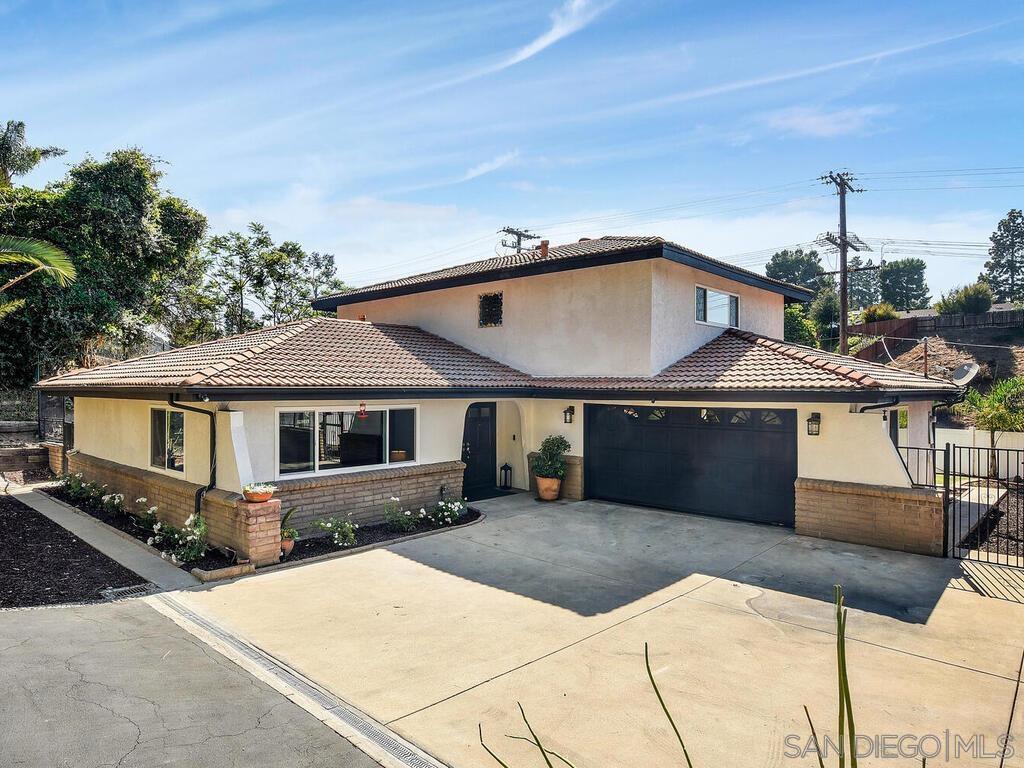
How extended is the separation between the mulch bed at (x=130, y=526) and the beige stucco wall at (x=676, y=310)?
925cm

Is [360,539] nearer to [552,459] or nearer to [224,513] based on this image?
[224,513]

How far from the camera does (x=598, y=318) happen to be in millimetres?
14312

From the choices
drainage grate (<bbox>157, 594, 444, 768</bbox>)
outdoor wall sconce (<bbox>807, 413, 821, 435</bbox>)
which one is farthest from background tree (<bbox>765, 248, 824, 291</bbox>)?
drainage grate (<bbox>157, 594, 444, 768</bbox>)

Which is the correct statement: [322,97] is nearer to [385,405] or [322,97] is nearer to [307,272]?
[385,405]

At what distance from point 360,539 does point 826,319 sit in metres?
39.4

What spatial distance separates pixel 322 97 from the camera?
1156 cm

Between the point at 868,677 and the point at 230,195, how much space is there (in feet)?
75.7

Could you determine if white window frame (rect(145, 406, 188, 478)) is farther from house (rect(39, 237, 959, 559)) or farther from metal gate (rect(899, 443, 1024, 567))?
metal gate (rect(899, 443, 1024, 567))

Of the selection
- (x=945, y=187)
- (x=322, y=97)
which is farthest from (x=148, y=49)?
(x=945, y=187)

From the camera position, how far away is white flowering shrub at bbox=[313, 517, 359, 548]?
10453 millimetres

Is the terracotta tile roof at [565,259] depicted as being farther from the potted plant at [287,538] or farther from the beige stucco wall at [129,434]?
the potted plant at [287,538]

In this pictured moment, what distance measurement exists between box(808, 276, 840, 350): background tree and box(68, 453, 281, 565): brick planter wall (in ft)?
119

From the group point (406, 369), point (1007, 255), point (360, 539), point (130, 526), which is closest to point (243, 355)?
point (406, 369)

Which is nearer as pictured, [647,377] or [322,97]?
[322,97]
